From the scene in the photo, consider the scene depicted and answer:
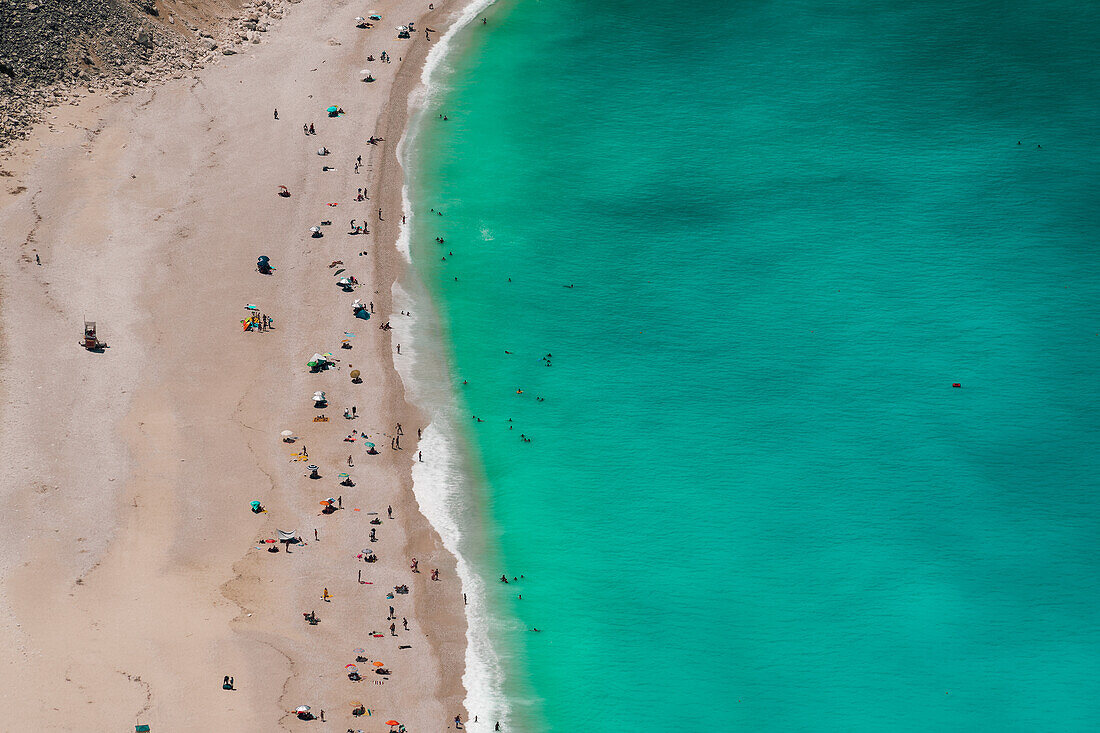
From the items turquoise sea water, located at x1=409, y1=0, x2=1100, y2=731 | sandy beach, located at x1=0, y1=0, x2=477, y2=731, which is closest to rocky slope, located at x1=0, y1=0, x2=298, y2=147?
sandy beach, located at x1=0, y1=0, x2=477, y2=731

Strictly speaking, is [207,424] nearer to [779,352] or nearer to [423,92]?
[779,352]

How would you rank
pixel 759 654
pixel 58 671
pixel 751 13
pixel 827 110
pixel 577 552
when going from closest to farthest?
pixel 58 671
pixel 759 654
pixel 577 552
pixel 827 110
pixel 751 13

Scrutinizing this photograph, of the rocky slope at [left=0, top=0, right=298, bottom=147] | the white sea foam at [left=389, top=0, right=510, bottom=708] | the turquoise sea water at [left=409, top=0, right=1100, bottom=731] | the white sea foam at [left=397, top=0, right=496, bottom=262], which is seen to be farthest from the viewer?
the white sea foam at [left=397, top=0, right=496, bottom=262]

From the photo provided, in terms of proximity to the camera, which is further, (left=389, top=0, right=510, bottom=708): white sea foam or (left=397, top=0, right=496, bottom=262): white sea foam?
(left=397, top=0, right=496, bottom=262): white sea foam

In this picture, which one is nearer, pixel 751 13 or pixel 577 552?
pixel 577 552

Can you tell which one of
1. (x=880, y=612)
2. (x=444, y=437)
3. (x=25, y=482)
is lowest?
(x=880, y=612)

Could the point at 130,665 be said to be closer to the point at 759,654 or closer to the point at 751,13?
the point at 759,654

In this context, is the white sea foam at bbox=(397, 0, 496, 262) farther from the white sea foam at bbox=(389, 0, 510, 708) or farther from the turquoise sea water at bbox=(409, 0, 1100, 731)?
the turquoise sea water at bbox=(409, 0, 1100, 731)

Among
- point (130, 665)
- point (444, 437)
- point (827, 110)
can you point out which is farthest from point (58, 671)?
point (827, 110)
